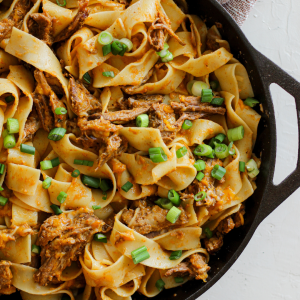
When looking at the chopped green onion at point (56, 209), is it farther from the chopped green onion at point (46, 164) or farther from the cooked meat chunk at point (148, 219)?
the cooked meat chunk at point (148, 219)

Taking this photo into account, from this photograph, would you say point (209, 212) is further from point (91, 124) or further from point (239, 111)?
point (91, 124)

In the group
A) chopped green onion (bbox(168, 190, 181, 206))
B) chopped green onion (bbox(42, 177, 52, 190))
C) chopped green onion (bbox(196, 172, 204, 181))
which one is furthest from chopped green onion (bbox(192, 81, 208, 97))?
chopped green onion (bbox(42, 177, 52, 190))

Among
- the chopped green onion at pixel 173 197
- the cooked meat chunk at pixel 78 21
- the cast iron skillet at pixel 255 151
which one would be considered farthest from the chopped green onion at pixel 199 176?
the cooked meat chunk at pixel 78 21

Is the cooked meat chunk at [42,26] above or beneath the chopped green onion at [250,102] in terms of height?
above

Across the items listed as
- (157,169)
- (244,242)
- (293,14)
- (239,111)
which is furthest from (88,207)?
(293,14)

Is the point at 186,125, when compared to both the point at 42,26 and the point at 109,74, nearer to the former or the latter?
the point at 109,74
